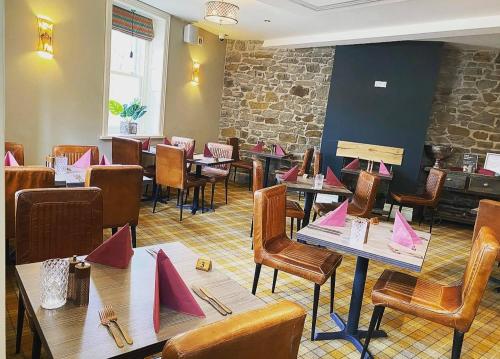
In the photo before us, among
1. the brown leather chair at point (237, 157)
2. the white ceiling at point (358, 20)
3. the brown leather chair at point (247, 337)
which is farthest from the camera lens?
the brown leather chair at point (237, 157)

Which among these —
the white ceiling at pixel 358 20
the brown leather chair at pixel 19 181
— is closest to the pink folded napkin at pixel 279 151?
the white ceiling at pixel 358 20

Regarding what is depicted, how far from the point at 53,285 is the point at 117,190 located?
5.64 feet

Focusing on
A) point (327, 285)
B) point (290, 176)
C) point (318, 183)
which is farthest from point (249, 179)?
point (327, 285)

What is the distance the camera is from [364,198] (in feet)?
12.4

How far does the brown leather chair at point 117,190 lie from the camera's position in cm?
276

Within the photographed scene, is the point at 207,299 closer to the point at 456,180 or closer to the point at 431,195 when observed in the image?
the point at 431,195

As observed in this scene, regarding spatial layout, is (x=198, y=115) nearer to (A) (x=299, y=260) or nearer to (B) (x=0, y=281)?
(A) (x=299, y=260)

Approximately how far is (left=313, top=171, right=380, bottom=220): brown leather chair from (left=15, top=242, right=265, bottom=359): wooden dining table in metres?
2.45

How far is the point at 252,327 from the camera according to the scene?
35.7 inches

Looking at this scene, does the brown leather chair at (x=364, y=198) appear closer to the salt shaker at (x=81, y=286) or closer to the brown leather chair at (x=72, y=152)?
the brown leather chair at (x=72, y=152)

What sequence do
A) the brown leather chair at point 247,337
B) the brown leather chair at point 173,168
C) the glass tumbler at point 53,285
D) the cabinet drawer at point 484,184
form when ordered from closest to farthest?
the brown leather chair at point 247,337 < the glass tumbler at point 53,285 < the brown leather chair at point 173,168 < the cabinet drawer at point 484,184

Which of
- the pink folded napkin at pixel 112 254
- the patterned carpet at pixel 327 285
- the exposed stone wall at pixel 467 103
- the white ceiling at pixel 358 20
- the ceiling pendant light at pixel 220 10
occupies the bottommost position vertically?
the patterned carpet at pixel 327 285

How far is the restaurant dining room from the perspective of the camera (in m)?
1.25

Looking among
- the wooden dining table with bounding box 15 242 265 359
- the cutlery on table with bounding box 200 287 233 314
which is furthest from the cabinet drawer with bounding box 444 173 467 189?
the cutlery on table with bounding box 200 287 233 314
